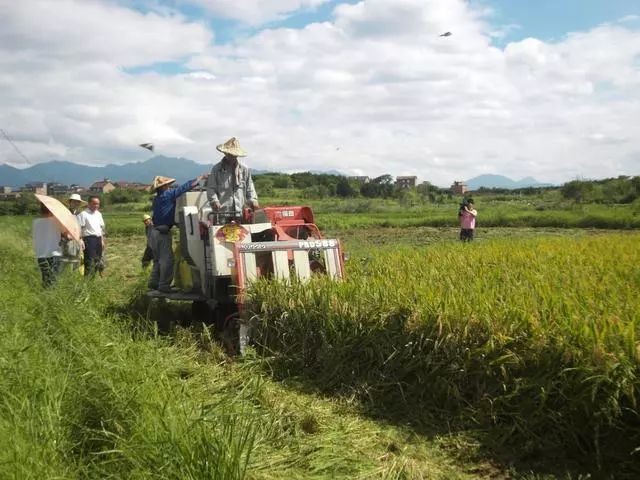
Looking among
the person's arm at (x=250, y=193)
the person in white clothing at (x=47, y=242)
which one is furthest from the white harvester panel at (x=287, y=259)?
the person in white clothing at (x=47, y=242)

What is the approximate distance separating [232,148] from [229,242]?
130 centimetres

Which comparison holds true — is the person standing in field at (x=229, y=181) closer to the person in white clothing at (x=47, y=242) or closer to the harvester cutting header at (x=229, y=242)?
the harvester cutting header at (x=229, y=242)

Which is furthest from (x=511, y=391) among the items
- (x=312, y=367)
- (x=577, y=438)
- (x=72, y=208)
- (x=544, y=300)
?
(x=72, y=208)

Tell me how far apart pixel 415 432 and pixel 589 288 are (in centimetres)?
211

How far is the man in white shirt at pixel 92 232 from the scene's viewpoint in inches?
379

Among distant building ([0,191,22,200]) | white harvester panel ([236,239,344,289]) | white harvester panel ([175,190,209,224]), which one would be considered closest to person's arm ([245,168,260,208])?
white harvester panel ([175,190,209,224])

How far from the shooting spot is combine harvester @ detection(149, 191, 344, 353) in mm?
6086

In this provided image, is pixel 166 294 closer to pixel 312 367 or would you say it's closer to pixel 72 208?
pixel 312 367

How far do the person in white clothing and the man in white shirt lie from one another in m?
2.21

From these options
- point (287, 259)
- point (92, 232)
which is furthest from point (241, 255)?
point (92, 232)

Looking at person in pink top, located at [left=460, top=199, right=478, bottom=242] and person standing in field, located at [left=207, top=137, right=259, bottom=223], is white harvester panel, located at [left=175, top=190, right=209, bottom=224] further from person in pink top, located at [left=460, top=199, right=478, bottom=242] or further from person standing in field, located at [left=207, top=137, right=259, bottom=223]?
person in pink top, located at [left=460, top=199, right=478, bottom=242]

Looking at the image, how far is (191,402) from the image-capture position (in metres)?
3.54

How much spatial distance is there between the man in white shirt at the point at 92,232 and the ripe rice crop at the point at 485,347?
16.5 ft

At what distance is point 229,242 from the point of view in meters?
6.26
